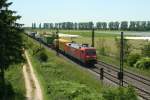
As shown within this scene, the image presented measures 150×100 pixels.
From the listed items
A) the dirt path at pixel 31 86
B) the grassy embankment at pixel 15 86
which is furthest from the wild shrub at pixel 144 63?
the grassy embankment at pixel 15 86

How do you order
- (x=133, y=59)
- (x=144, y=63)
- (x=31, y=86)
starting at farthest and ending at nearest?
(x=133, y=59)
(x=144, y=63)
(x=31, y=86)

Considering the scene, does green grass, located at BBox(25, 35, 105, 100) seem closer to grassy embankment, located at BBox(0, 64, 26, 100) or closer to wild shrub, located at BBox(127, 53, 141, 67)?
grassy embankment, located at BBox(0, 64, 26, 100)

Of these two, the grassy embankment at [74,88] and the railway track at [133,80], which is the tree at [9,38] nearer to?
the grassy embankment at [74,88]

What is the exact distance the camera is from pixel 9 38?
36.7 m

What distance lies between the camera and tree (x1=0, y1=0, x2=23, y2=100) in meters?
36.1

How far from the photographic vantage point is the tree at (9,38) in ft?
118

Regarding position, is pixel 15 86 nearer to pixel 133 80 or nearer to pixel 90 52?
pixel 133 80

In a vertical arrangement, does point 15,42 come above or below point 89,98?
above

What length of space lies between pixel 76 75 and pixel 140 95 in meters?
12.4

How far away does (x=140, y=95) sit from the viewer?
35.9 m

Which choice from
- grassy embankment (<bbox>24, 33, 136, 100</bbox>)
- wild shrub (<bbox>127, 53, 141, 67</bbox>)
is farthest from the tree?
wild shrub (<bbox>127, 53, 141, 67</bbox>)

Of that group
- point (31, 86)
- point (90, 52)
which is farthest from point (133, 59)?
point (31, 86)

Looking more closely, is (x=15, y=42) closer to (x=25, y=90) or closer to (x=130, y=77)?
(x=25, y=90)

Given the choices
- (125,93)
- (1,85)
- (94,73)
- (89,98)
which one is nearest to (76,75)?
(94,73)
